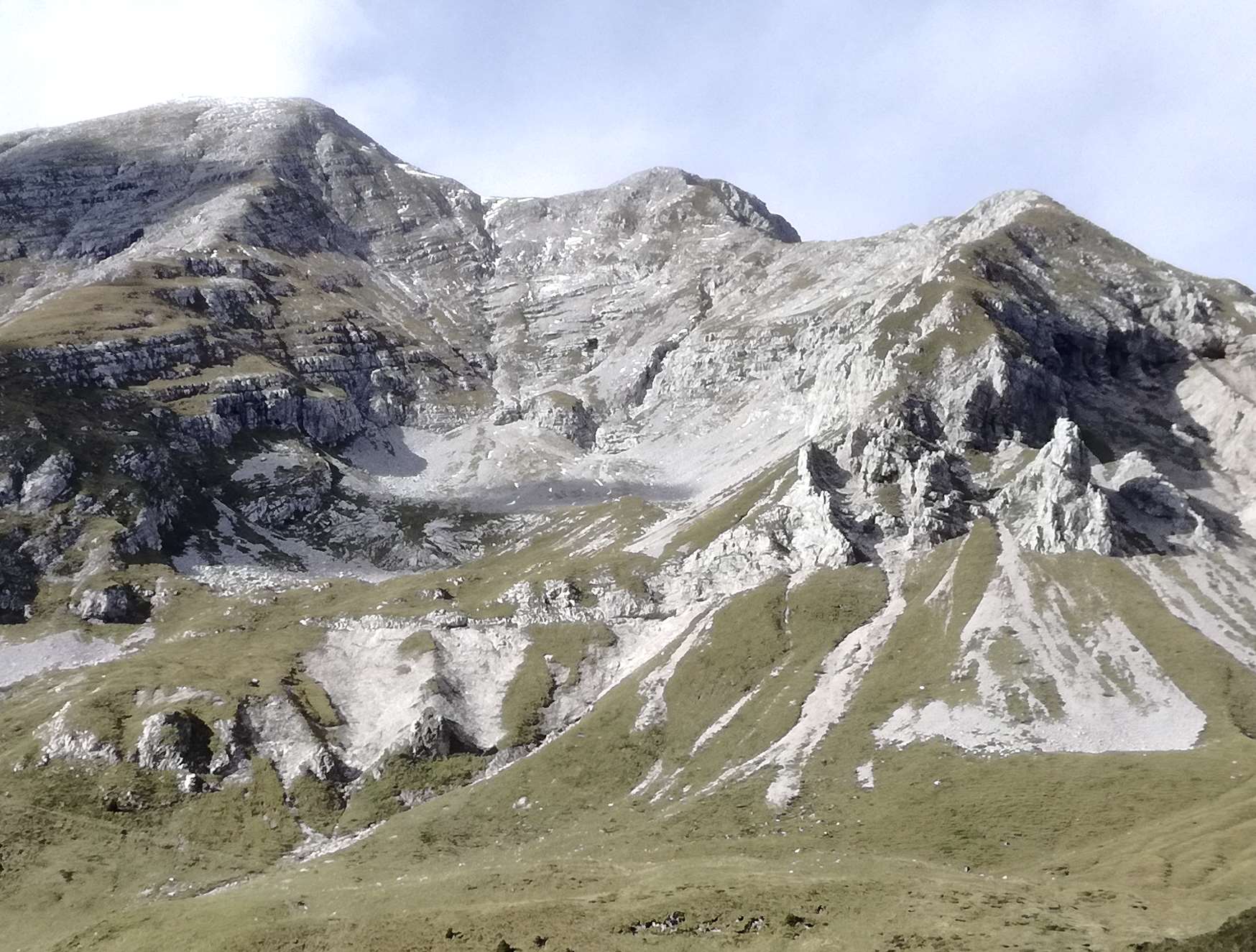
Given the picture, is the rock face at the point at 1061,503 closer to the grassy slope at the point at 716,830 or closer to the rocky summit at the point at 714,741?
the rocky summit at the point at 714,741

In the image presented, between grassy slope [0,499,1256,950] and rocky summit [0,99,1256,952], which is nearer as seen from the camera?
grassy slope [0,499,1256,950]

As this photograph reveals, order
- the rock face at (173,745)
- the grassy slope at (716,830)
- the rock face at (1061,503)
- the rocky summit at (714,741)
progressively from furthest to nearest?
the rock face at (1061,503)
the rock face at (173,745)
the rocky summit at (714,741)
the grassy slope at (716,830)

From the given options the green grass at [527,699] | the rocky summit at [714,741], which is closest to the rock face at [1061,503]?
the rocky summit at [714,741]

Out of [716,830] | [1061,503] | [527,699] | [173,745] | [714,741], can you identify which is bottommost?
[716,830]

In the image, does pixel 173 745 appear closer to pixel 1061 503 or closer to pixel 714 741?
pixel 714 741

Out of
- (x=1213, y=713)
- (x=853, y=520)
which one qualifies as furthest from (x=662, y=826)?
(x=853, y=520)

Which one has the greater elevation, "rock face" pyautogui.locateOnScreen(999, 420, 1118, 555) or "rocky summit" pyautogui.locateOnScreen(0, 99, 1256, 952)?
"rock face" pyautogui.locateOnScreen(999, 420, 1118, 555)

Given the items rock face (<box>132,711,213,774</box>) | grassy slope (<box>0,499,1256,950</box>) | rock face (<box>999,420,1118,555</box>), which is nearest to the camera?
grassy slope (<box>0,499,1256,950</box>)

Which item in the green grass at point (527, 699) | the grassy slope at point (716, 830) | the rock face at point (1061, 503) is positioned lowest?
the grassy slope at point (716, 830)

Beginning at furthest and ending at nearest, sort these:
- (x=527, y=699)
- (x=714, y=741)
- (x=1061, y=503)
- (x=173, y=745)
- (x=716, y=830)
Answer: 1. (x=1061, y=503)
2. (x=527, y=699)
3. (x=173, y=745)
4. (x=714, y=741)
5. (x=716, y=830)

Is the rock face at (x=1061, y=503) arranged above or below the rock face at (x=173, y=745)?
above

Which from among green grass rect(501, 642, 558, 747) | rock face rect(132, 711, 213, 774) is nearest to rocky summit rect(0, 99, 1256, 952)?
rock face rect(132, 711, 213, 774)

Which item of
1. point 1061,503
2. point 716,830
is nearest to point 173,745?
point 716,830

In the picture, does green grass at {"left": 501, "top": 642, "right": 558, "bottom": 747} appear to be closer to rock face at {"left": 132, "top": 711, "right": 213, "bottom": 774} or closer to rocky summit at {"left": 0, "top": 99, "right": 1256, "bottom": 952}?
rocky summit at {"left": 0, "top": 99, "right": 1256, "bottom": 952}
